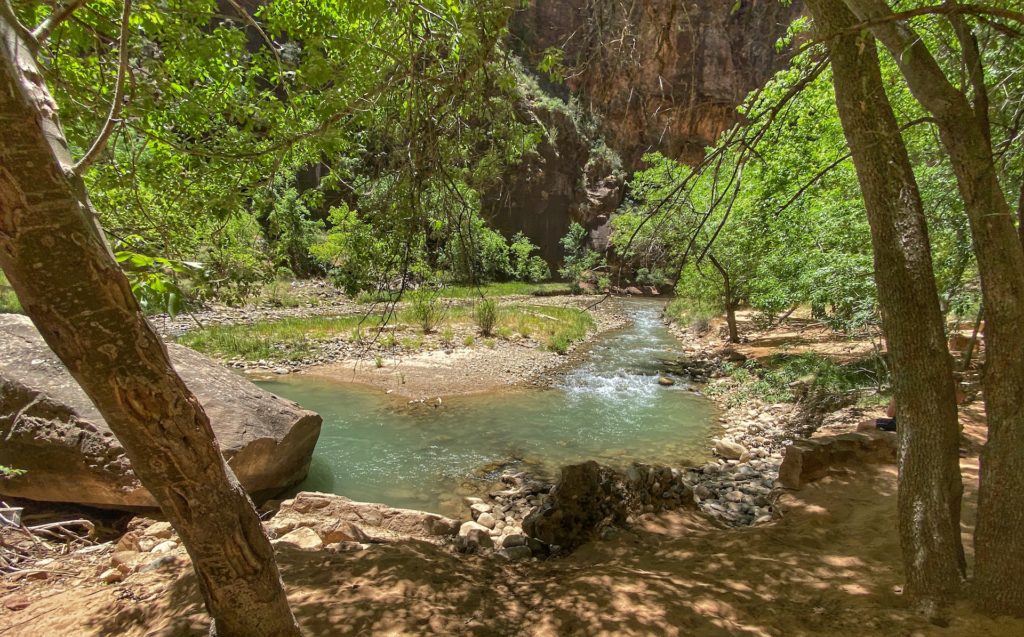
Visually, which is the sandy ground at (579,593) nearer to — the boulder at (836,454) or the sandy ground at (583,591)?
the sandy ground at (583,591)

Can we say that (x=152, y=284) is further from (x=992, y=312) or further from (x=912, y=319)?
(x=992, y=312)

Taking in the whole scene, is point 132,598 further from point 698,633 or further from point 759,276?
point 759,276

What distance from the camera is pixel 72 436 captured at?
4.38 meters

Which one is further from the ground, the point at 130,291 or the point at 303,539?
the point at 130,291

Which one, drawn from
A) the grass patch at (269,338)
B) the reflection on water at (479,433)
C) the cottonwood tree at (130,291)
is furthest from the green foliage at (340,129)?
the grass patch at (269,338)

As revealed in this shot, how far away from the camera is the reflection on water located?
21.0 feet

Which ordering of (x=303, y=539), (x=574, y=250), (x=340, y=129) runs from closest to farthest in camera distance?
(x=340, y=129) → (x=303, y=539) → (x=574, y=250)

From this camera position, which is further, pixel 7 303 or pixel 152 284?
pixel 7 303

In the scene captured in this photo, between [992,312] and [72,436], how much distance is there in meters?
6.67

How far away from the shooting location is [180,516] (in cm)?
158

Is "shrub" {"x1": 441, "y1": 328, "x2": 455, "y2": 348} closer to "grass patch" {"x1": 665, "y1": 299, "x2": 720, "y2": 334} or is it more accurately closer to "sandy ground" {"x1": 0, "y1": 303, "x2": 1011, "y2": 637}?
"grass patch" {"x1": 665, "y1": 299, "x2": 720, "y2": 334}

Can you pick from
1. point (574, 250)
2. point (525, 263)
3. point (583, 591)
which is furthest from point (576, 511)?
point (574, 250)

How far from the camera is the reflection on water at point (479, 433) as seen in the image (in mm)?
6402

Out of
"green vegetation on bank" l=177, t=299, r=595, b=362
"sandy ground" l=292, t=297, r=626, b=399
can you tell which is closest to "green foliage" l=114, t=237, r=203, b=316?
"sandy ground" l=292, t=297, r=626, b=399
